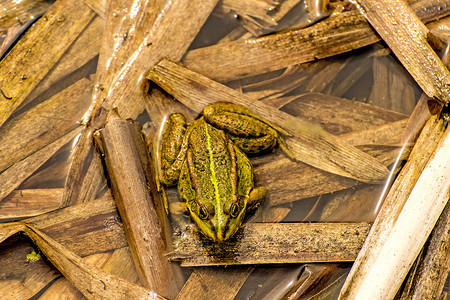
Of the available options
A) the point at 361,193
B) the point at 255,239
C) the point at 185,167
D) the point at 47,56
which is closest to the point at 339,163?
the point at 361,193

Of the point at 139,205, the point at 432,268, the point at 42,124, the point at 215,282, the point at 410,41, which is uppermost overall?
the point at 410,41

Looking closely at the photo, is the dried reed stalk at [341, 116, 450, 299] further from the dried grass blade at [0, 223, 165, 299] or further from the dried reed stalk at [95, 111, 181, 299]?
the dried grass blade at [0, 223, 165, 299]

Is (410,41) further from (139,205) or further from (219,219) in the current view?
(139,205)

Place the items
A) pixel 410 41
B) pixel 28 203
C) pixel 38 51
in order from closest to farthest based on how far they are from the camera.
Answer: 1. pixel 28 203
2. pixel 410 41
3. pixel 38 51

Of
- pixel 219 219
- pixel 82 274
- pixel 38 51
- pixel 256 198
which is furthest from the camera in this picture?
pixel 38 51

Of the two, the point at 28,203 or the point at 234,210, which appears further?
the point at 28,203

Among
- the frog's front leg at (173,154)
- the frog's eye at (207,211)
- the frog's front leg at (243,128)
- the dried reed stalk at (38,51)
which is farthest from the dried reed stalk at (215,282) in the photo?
the dried reed stalk at (38,51)

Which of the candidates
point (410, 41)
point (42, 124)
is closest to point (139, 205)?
point (42, 124)

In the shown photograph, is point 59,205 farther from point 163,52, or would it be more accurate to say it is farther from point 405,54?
point 405,54

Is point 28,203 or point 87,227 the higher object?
point 28,203
